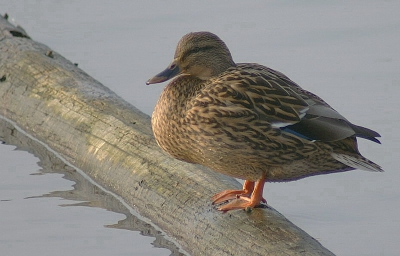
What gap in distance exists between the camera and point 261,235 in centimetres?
520

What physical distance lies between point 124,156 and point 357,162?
1.59m

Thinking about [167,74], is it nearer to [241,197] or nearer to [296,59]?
[241,197]

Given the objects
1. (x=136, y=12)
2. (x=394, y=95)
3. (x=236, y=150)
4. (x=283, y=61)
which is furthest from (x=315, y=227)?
(x=136, y=12)

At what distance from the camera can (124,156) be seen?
257 inches

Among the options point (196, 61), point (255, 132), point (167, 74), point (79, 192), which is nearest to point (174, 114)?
point (167, 74)

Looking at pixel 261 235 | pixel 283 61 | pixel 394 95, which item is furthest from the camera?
pixel 283 61

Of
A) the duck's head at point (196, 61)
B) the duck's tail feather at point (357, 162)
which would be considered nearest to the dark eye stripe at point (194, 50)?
the duck's head at point (196, 61)

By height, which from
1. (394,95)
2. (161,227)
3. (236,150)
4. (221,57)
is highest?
(394,95)

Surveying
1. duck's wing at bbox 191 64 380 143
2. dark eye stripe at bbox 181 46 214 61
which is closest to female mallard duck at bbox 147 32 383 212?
duck's wing at bbox 191 64 380 143

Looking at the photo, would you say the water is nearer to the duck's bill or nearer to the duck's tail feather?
the duck's tail feather

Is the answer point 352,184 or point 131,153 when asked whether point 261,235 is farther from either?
point 352,184

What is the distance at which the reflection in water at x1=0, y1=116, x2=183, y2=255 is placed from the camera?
6.62 m

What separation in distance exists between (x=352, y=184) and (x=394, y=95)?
1427 mm

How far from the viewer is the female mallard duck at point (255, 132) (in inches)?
224
